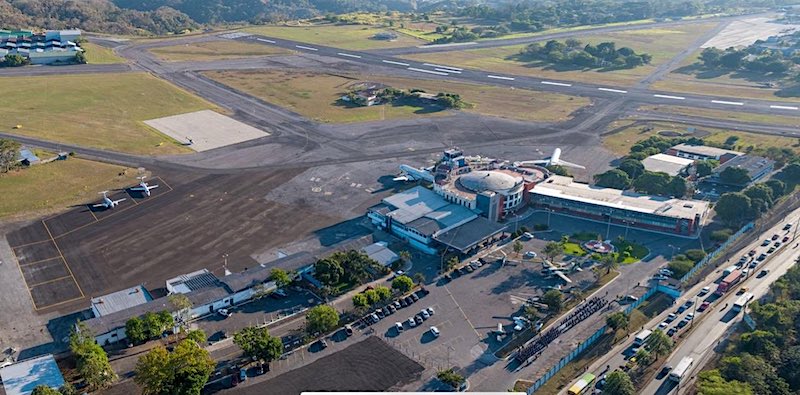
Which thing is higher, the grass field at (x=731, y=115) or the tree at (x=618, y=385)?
the grass field at (x=731, y=115)

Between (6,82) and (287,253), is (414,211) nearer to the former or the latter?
(287,253)

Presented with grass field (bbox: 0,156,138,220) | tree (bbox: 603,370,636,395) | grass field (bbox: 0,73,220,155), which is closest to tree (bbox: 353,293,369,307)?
tree (bbox: 603,370,636,395)

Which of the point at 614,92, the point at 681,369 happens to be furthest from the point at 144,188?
the point at 614,92

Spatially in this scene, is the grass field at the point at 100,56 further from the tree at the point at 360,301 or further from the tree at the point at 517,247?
the tree at the point at 517,247

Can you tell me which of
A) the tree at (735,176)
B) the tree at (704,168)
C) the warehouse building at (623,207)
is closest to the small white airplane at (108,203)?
the warehouse building at (623,207)

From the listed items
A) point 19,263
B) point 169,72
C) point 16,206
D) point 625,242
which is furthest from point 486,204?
point 169,72

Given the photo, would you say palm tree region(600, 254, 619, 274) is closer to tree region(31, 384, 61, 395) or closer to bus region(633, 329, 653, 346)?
bus region(633, 329, 653, 346)
